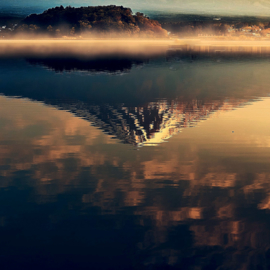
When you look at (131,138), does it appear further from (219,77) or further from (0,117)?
(219,77)

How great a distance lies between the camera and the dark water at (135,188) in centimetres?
951

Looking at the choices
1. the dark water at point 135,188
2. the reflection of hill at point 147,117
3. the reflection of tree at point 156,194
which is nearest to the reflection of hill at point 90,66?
the reflection of hill at point 147,117

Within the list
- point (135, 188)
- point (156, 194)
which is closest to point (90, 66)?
point (135, 188)

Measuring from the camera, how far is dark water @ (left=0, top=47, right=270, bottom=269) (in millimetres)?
9508

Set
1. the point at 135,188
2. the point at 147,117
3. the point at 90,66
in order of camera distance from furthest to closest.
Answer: the point at 90,66
the point at 147,117
the point at 135,188

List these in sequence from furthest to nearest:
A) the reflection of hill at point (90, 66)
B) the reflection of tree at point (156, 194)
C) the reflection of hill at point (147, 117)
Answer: the reflection of hill at point (90, 66)
the reflection of hill at point (147, 117)
the reflection of tree at point (156, 194)

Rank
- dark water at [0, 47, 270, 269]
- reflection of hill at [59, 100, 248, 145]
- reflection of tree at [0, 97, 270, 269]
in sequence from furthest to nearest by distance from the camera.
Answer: reflection of hill at [59, 100, 248, 145], reflection of tree at [0, 97, 270, 269], dark water at [0, 47, 270, 269]

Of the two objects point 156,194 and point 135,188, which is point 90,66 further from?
point 156,194

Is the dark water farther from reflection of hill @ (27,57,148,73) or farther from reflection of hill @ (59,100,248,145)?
reflection of hill @ (27,57,148,73)

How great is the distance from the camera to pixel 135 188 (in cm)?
1302

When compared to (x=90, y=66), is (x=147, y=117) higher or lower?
lower

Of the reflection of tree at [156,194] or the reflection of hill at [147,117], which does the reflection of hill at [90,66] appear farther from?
the reflection of tree at [156,194]

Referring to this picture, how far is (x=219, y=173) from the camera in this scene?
14453mm

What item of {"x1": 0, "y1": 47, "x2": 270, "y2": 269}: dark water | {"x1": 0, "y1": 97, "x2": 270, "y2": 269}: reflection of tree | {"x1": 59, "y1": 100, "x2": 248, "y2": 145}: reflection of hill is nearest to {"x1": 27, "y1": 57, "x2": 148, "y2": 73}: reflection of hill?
{"x1": 59, "y1": 100, "x2": 248, "y2": 145}: reflection of hill
